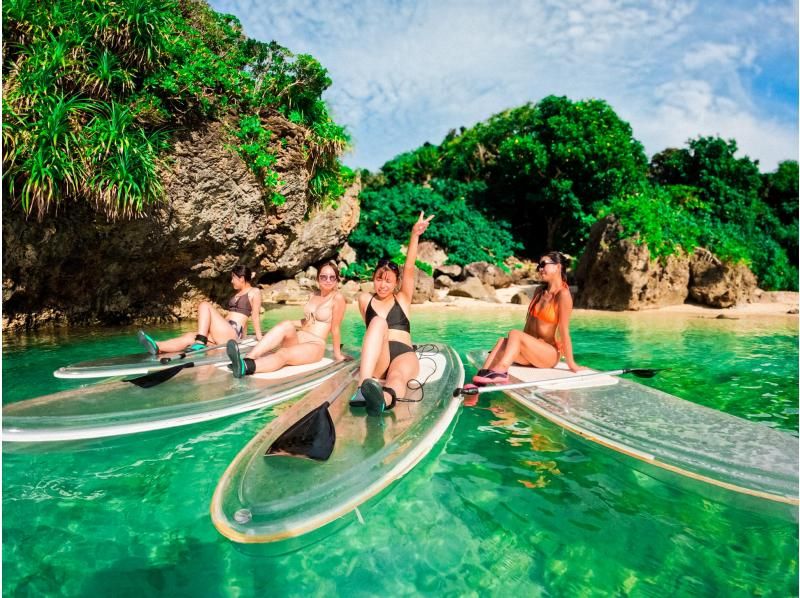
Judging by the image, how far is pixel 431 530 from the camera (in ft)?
8.78

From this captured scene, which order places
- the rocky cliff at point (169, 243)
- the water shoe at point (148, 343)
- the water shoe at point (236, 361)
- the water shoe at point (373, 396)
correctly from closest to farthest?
the water shoe at point (373, 396), the water shoe at point (236, 361), the water shoe at point (148, 343), the rocky cliff at point (169, 243)

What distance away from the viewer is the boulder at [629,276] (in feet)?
46.2

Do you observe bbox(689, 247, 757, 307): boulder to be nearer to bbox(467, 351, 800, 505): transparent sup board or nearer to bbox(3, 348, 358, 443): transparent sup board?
bbox(467, 351, 800, 505): transparent sup board

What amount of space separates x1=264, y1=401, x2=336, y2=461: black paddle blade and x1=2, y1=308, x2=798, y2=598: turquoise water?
16.9 inches

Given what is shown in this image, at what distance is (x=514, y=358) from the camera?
196 inches

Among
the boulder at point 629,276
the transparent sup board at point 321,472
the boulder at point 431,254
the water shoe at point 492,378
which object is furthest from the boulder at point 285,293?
the transparent sup board at point 321,472

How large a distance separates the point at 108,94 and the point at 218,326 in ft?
14.3

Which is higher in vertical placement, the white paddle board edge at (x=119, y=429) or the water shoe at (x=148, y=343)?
the water shoe at (x=148, y=343)

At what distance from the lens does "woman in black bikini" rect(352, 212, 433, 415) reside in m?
3.95

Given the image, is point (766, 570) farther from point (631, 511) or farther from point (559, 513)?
point (559, 513)

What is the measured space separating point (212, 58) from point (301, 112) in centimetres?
194

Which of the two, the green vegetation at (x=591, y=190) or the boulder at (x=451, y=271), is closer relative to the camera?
the boulder at (x=451, y=271)

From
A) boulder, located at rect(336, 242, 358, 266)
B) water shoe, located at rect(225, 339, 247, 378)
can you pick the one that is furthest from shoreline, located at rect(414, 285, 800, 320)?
water shoe, located at rect(225, 339, 247, 378)

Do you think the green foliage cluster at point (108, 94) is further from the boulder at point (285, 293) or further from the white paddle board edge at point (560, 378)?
the white paddle board edge at point (560, 378)
